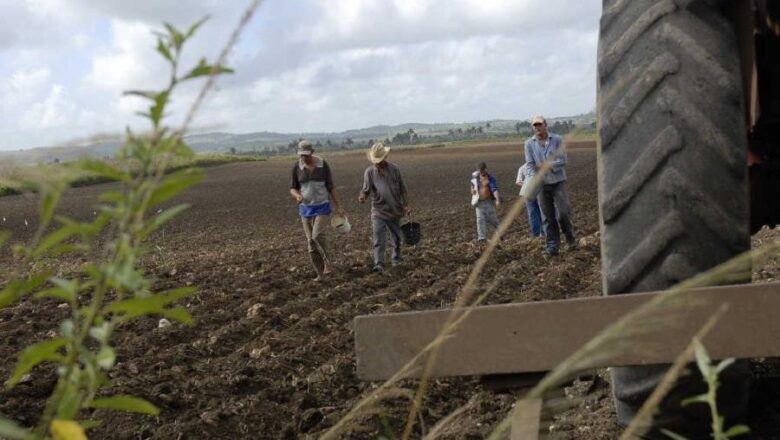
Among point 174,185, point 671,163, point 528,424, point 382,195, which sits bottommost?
point 382,195

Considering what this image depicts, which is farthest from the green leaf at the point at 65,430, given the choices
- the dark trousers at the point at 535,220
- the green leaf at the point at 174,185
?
the dark trousers at the point at 535,220

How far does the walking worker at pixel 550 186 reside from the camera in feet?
35.3

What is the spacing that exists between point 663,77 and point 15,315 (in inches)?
288

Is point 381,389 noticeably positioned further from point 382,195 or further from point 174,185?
point 382,195

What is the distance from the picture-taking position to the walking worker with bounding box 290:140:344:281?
36.5ft

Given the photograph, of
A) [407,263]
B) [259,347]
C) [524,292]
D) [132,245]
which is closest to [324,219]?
[407,263]

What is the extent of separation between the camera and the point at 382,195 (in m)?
11.7

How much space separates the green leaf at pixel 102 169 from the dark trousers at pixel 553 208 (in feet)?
32.4

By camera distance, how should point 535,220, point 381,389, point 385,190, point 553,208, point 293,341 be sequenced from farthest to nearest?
point 535,220
point 385,190
point 553,208
point 293,341
point 381,389

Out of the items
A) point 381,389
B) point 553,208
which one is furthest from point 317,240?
point 381,389

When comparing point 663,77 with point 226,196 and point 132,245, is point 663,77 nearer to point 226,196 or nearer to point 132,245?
point 132,245

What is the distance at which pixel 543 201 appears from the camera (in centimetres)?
1101

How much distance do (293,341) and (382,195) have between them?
4770mm

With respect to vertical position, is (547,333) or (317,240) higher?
(547,333)
